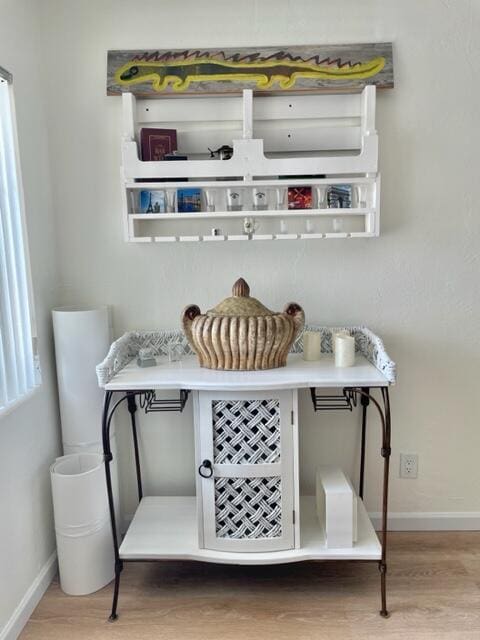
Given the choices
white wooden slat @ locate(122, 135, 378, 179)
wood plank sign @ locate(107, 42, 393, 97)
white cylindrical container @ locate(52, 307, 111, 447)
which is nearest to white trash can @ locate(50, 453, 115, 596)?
white cylindrical container @ locate(52, 307, 111, 447)

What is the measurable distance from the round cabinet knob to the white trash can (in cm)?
39

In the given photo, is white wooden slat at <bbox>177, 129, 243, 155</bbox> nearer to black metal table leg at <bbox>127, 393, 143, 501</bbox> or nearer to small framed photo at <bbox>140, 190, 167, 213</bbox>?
small framed photo at <bbox>140, 190, 167, 213</bbox>

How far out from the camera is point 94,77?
206 centimetres

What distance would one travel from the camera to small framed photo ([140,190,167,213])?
2010 millimetres

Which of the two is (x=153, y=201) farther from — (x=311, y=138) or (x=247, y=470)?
(x=247, y=470)

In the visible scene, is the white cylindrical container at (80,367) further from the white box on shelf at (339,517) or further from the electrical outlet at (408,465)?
the electrical outlet at (408,465)

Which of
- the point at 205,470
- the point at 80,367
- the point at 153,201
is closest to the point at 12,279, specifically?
the point at 80,367

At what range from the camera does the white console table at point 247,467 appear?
1758mm

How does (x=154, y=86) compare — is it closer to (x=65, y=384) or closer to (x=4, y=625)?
(x=65, y=384)

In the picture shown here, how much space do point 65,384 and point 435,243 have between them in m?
1.58

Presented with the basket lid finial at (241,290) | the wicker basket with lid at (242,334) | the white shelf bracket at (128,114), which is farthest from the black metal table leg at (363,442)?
the white shelf bracket at (128,114)

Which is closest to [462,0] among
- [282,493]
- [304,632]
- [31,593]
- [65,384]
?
[282,493]

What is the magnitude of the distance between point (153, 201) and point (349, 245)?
80 centimetres

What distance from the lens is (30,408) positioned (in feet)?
6.17
